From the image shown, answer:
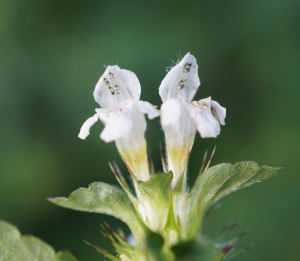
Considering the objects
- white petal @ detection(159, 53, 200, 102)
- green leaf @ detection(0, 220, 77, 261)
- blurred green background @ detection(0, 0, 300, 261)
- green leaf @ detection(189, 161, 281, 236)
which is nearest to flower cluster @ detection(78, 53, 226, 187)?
white petal @ detection(159, 53, 200, 102)

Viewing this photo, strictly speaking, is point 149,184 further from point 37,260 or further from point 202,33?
point 202,33

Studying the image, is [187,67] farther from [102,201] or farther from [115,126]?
[102,201]

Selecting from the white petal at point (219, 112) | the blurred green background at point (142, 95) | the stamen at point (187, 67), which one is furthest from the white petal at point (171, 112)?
the blurred green background at point (142, 95)

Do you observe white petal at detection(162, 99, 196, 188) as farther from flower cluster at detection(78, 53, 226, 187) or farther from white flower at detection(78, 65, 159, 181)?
white flower at detection(78, 65, 159, 181)

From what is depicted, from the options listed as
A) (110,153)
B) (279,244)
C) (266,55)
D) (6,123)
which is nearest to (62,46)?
(6,123)

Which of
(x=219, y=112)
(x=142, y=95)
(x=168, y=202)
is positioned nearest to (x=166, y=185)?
(x=168, y=202)

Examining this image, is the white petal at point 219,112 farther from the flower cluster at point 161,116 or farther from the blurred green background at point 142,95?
the blurred green background at point 142,95
